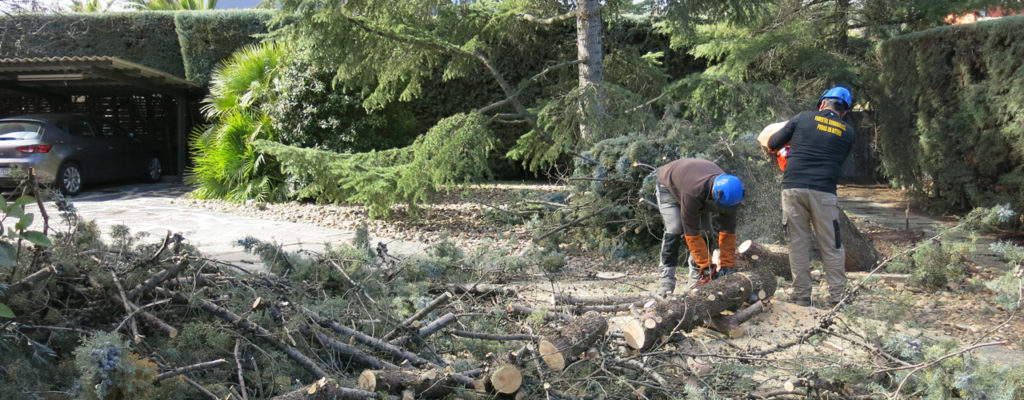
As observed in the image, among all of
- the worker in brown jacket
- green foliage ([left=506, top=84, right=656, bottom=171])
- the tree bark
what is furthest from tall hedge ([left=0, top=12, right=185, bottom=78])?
the worker in brown jacket

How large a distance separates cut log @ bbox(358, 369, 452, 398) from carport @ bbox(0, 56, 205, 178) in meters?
11.1

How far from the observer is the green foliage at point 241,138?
1084cm

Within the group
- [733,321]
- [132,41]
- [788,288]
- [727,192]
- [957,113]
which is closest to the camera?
[733,321]

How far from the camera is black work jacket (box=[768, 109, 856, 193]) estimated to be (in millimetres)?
5023

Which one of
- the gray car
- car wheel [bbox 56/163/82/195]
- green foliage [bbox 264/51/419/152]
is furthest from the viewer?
car wheel [bbox 56/163/82/195]

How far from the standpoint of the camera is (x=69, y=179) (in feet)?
37.3

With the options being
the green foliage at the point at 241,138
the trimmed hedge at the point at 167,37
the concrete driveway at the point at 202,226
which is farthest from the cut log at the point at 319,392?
the trimmed hedge at the point at 167,37

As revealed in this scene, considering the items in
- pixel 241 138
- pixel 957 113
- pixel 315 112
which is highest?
pixel 315 112

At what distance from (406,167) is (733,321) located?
14.8 ft

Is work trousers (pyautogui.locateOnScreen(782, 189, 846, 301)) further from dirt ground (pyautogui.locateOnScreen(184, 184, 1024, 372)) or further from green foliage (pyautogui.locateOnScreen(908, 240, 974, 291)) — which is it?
green foliage (pyautogui.locateOnScreen(908, 240, 974, 291))

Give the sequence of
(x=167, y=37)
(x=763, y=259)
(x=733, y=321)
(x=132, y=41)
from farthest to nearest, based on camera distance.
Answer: (x=132, y=41), (x=167, y=37), (x=763, y=259), (x=733, y=321)

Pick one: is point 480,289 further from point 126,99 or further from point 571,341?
point 126,99

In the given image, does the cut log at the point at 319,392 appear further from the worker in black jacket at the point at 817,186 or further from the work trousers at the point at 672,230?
the worker in black jacket at the point at 817,186

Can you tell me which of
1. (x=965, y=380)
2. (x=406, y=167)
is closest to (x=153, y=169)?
(x=406, y=167)
